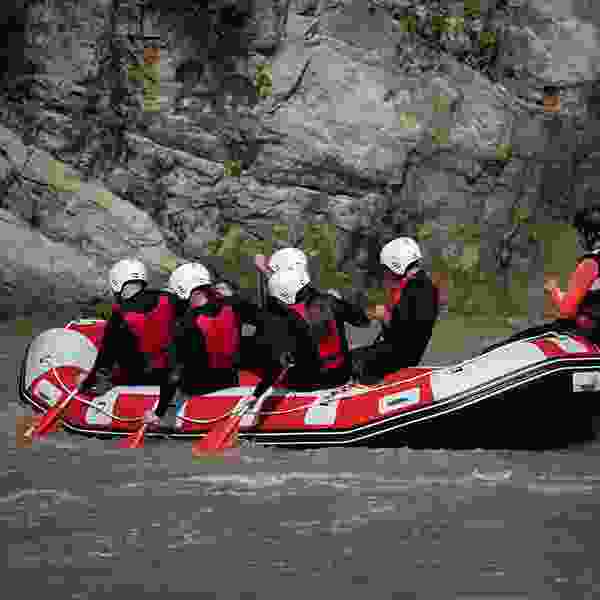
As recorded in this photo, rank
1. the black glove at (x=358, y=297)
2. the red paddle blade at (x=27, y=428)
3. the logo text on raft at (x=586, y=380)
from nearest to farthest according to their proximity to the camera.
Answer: the logo text on raft at (x=586, y=380), the red paddle blade at (x=27, y=428), the black glove at (x=358, y=297)

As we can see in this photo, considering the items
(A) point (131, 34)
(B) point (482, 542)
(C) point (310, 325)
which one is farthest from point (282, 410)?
(A) point (131, 34)

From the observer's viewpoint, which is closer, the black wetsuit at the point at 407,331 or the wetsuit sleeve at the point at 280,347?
the wetsuit sleeve at the point at 280,347

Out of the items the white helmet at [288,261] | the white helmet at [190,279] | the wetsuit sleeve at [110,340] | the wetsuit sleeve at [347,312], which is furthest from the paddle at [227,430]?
the wetsuit sleeve at [110,340]

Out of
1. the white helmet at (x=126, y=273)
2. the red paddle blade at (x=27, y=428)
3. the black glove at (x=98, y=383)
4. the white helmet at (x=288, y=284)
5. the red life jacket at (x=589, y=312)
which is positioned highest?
the red life jacket at (x=589, y=312)

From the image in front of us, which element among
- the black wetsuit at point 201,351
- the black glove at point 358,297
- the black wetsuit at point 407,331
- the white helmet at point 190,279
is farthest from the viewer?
the black glove at point 358,297

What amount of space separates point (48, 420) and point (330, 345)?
2109 mm

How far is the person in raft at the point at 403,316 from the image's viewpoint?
8711 millimetres

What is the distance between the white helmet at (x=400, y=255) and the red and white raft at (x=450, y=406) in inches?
28.8

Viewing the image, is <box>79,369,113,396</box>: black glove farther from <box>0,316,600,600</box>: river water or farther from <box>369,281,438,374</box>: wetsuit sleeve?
<box>369,281,438,374</box>: wetsuit sleeve

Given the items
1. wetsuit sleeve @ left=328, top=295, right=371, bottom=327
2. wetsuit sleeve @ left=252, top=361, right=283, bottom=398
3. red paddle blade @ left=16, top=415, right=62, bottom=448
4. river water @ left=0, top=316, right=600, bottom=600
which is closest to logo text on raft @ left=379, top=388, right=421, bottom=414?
river water @ left=0, top=316, right=600, bottom=600

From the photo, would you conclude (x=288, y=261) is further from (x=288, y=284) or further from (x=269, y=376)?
(x=269, y=376)

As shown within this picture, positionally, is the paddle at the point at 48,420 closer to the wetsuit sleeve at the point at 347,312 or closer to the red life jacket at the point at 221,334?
the red life jacket at the point at 221,334

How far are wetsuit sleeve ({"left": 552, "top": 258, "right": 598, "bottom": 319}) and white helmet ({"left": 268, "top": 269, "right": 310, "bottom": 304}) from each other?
63.7 inches

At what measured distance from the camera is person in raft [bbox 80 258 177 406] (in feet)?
29.4
